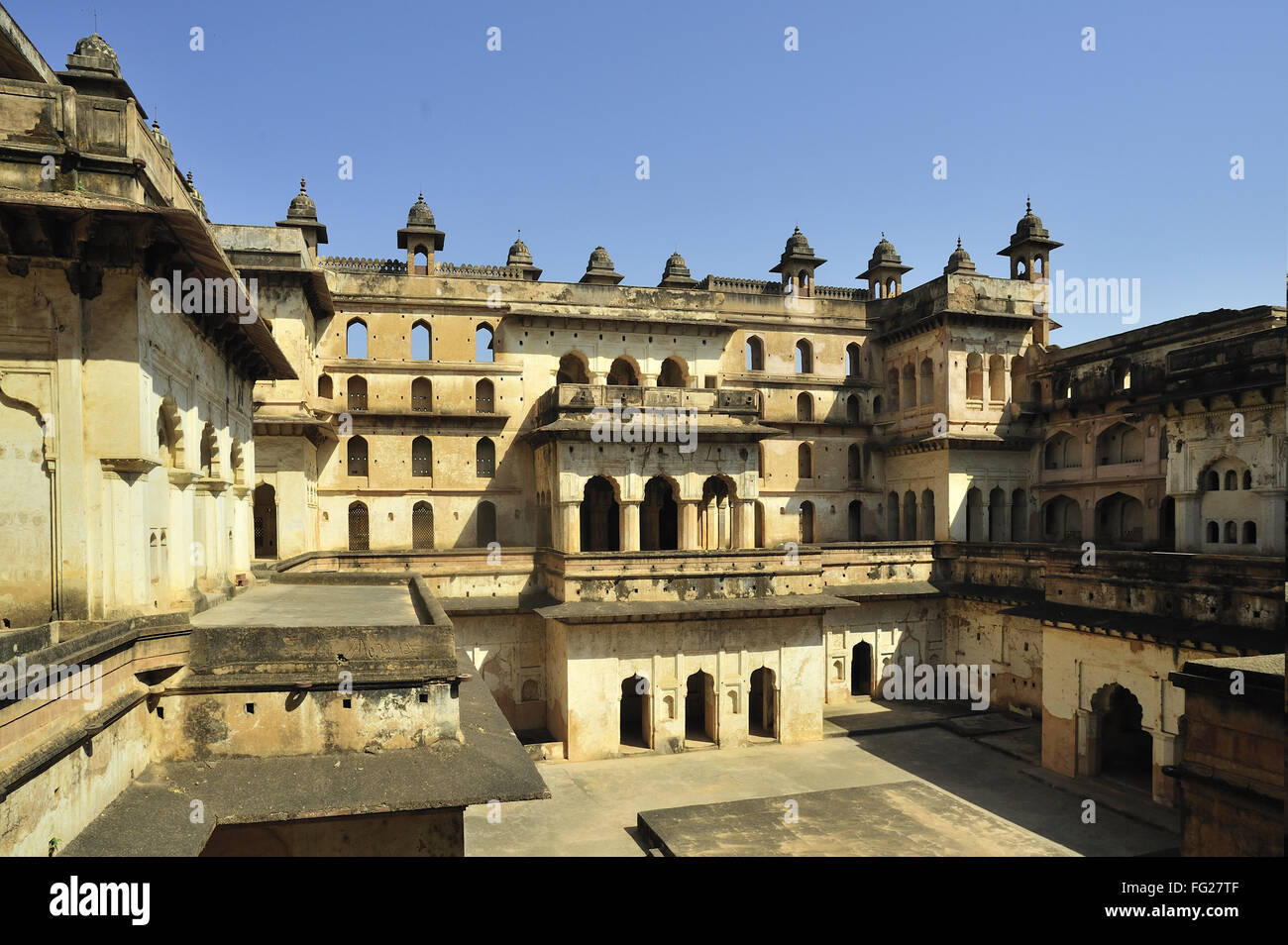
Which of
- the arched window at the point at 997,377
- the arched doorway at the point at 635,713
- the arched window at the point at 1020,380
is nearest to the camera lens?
the arched doorway at the point at 635,713

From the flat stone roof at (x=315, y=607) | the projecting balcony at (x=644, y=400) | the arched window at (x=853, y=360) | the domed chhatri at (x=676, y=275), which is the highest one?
the domed chhatri at (x=676, y=275)

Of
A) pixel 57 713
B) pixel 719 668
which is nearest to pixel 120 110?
pixel 57 713

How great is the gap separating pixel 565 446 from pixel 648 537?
6141 millimetres

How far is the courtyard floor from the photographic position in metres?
13.8

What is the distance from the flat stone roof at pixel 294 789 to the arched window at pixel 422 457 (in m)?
19.8

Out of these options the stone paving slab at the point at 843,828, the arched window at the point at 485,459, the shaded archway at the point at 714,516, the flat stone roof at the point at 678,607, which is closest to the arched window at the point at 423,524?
the arched window at the point at 485,459

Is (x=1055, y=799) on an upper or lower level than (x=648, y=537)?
lower

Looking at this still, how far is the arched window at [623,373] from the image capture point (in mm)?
29812

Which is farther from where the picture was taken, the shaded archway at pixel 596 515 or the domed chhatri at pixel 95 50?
the shaded archway at pixel 596 515

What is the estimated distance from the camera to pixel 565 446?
78.0 ft

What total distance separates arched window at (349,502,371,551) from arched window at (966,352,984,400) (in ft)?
71.8

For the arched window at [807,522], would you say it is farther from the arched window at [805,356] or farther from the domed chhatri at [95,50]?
the domed chhatri at [95,50]

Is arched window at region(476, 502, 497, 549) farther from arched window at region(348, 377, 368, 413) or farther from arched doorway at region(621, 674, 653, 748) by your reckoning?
arched doorway at region(621, 674, 653, 748)

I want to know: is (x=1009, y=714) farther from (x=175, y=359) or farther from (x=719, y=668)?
(x=175, y=359)
